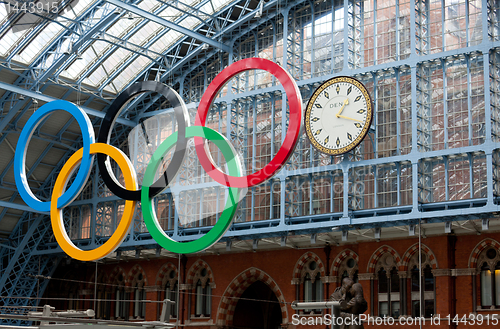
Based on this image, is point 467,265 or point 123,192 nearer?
point 123,192

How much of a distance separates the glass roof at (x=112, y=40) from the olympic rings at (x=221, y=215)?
59.4 feet

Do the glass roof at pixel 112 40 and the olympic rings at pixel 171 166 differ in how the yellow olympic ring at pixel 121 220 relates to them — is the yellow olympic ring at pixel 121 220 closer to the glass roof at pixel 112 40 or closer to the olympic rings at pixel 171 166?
the olympic rings at pixel 171 166

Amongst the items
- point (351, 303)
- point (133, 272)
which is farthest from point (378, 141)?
point (133, 272)

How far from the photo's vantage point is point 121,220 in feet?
75.2

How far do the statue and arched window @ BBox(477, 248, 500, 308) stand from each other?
433 inches

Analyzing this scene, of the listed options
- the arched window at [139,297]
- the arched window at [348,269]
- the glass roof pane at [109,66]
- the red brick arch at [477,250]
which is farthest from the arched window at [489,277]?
the glass roof pane at [109,66]

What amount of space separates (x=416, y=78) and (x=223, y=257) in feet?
55.7

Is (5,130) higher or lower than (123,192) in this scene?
higher

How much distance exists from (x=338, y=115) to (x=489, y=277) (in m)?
11.2

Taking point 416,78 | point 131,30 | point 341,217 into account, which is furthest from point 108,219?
point 416,78

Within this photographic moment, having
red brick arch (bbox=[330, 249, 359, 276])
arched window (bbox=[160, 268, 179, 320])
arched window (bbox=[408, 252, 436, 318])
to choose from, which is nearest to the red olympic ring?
arched window (bbox=[408, 252, 436, 318])

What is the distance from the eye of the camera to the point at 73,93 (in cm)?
4600

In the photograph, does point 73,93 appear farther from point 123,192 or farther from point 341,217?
point 123,192

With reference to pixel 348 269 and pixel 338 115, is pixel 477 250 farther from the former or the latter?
pixel 338 115
